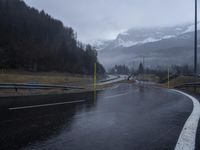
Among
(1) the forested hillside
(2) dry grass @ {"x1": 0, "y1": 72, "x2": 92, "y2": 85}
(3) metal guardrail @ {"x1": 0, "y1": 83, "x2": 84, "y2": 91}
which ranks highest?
(1) the forested hillside

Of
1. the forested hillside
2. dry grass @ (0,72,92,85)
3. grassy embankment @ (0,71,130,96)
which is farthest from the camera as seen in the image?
the forested hillside

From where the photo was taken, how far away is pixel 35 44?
109750mm

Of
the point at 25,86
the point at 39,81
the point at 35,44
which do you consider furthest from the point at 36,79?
the point at 35,44

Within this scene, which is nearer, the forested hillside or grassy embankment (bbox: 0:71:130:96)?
grassy embankment (bbox: 0:71:130:96)

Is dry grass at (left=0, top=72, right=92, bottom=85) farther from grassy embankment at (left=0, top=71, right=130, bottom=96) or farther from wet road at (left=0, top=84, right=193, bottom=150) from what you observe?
wet road at (left=0, top=84, right=193, bottom=150)

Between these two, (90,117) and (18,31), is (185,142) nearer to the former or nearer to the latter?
(90,117)

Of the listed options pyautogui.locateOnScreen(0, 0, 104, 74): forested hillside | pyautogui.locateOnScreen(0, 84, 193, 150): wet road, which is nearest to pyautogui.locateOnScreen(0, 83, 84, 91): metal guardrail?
pyautogui.locateOnScreen(0, 84, 193, 150): wet road

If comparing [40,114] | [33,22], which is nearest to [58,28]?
[33,22]

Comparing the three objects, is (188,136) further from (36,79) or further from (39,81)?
(36,79)

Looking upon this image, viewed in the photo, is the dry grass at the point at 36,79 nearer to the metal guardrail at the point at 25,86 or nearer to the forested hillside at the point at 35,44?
the forested hillside at the point at 35,44

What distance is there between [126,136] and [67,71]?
105 meters

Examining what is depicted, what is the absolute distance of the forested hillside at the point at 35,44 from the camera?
93.8 meters

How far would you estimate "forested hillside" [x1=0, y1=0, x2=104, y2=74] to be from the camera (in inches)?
3691

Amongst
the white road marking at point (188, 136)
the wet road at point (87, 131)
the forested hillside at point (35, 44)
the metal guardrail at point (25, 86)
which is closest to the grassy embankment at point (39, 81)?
the metal guardrail at point (25, 86)
